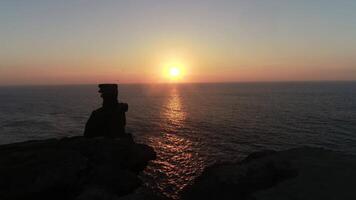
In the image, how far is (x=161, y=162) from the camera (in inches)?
2200

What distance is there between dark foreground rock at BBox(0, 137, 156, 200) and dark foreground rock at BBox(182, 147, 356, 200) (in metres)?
10.6

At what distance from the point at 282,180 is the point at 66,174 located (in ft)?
79.8

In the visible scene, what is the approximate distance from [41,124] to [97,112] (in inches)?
1639

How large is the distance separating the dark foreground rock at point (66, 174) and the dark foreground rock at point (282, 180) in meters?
10.6

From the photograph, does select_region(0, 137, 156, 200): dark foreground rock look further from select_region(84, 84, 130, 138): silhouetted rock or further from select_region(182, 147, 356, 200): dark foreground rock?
select_region(84, 84, 130, 138): silhouetted rock

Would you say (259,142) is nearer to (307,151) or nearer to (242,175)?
(307,151)

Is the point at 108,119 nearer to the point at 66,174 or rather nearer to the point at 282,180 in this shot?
the point at 66,174

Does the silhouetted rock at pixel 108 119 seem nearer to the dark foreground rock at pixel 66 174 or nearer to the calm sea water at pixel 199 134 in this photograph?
the calm sea water at pixel 199 134

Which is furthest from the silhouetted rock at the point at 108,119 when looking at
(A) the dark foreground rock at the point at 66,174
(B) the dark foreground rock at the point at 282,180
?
(B) the dark foreground rock at the point at 282,180

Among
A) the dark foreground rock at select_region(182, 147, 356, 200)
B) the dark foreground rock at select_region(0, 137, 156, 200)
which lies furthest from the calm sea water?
the dark foreground rock at select_region(182, 147, 356, 200)

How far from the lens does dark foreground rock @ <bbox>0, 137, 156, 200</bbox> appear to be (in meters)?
36.8

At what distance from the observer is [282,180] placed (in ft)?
108

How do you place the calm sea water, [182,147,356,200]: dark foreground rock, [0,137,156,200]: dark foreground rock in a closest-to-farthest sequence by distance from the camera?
[182,147,356,200]: dark foreground rock
[0,137,156,200]: dark foreground rock
the calm sea water

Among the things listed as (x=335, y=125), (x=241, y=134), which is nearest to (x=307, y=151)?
(x=241, y=134)
